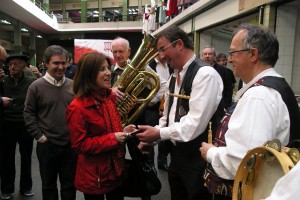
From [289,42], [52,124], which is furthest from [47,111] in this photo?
[289,42]

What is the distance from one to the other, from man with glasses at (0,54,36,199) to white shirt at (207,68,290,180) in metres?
2.64

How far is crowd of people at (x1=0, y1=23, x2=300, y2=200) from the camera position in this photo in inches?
46.8

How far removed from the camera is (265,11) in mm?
3750

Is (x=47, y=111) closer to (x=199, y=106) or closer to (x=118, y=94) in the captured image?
(x=118, y=94)

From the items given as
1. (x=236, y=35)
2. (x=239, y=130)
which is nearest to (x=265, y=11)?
(x=236, y=35)

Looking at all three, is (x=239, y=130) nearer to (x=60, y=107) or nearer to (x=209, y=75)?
(x=209, y=75)

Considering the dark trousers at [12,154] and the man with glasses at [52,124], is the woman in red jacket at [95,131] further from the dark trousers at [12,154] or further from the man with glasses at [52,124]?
the dark trousers at [12,154]

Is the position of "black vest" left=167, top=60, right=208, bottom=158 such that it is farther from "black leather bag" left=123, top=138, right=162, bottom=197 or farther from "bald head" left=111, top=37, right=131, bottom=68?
"bald head" left=111, top=37, right=131, bottom=68

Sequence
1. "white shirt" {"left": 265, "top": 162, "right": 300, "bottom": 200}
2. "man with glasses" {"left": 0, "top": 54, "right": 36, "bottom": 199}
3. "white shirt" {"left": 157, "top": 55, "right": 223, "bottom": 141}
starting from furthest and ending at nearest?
1. "man with glasses" {"left": 0, "top": 54, "right": 36, "bottom": 199}
2. "white shirt" {"left": 157, "top": 55, "right": 223, "bottom": 141}
3. "white shirt" {"left": 265, "top": 162, "right": 300, "bottom": 200}

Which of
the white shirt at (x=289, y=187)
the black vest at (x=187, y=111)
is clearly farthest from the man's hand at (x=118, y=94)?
the white shirt at (x=289, y=187)

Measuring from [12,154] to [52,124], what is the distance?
1.10 meters

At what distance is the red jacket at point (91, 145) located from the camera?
1.78 meters

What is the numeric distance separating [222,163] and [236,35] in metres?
0.63

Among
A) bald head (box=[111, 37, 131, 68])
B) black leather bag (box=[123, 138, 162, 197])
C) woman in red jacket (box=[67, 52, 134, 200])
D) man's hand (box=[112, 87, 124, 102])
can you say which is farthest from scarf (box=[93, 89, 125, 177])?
bald head (box=[111, 37, 131, 68])
